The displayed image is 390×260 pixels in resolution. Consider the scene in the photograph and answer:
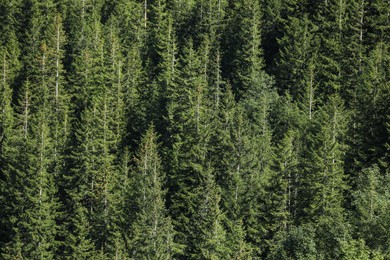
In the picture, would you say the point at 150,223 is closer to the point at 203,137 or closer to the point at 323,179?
the point at 203,137

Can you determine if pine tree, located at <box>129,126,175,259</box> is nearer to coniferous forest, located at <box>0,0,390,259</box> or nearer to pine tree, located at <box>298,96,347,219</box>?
coniferous forest, located at <box>0,0,390,259</box>

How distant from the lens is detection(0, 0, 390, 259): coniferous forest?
205 ft

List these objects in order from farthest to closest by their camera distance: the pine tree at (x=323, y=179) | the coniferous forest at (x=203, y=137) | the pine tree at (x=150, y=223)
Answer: the pine tree at (x=323, y=179), the coniferous forest at (x=203, y=137), the pine tree at (x=150, y=223)

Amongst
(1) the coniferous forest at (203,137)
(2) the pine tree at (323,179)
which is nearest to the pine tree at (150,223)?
(1) the coniferous forest at (203,137)

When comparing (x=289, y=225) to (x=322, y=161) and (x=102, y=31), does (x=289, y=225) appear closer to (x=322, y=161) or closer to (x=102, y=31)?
(x=322, y=161)

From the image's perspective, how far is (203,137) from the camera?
72125 millimetres

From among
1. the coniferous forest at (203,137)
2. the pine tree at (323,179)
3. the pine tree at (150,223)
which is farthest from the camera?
the pine tree at (323,179)

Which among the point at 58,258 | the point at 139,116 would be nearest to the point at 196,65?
the point at 139,116

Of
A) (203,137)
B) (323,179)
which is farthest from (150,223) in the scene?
(323,179)

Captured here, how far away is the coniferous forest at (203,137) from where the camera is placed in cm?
6238

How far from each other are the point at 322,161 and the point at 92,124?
25.4 m

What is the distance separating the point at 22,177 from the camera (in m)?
71.8

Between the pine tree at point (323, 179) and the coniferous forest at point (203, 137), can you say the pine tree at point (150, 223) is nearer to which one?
the coniferous forest at point (203, 137)

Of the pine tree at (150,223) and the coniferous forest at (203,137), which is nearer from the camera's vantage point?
the pine tree at (150,223)
